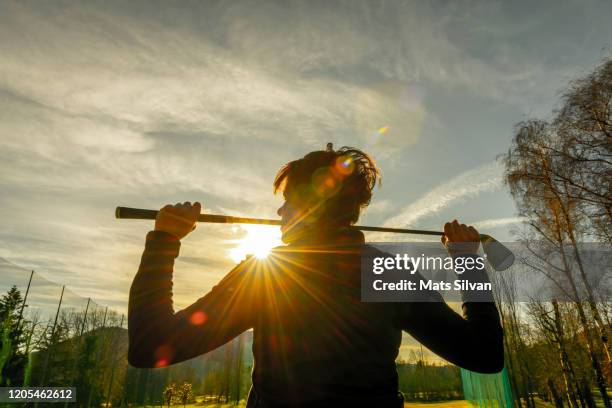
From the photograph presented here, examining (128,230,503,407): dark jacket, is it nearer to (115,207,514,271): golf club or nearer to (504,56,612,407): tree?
(115,207,514,271): golf club

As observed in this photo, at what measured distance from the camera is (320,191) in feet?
4.49

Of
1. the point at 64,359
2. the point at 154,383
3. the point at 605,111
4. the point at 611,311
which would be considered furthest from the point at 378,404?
the point at 154,383

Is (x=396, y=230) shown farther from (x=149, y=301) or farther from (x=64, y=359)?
(x=64, y=359)

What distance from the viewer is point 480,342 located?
1.22 meters

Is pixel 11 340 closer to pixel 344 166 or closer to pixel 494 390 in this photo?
pixel 344 166

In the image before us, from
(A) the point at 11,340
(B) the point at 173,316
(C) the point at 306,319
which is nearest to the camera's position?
(B) the point at 173,316

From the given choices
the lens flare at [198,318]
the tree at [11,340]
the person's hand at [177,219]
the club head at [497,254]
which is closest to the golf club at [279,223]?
the club head at [497,254]

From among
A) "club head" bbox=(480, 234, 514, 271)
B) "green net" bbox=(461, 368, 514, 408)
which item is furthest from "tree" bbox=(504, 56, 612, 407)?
"club head" bbox=(480, 234, 514, 271)

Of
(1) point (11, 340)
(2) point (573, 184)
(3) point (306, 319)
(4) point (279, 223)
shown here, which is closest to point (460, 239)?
(3) point (306, 319)

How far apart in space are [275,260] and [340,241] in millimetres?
257

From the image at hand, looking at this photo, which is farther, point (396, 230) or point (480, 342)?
point (396, 230)

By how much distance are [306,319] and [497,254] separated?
167 centimetres

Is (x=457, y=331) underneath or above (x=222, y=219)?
underneath

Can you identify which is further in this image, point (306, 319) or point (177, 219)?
point (177, 219)
